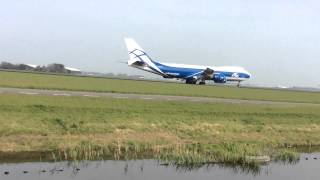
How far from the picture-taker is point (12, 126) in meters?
34.2

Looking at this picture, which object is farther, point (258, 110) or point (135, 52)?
point (135, 52)

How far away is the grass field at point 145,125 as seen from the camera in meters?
34.2

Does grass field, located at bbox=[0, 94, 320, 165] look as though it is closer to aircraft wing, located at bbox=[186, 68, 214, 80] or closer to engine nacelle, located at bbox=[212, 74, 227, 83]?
aircraft wing, located at bbox=[186, 68, 214, 80]

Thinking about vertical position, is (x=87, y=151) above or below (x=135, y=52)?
below

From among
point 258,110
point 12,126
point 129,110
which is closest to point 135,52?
point 258,110

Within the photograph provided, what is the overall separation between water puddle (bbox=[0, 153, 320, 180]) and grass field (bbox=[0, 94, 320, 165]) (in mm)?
2335

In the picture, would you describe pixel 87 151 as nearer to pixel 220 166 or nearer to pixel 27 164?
pixel 27 164

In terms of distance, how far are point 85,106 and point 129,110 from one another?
151 inches

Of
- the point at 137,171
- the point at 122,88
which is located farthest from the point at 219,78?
the point at 137,171

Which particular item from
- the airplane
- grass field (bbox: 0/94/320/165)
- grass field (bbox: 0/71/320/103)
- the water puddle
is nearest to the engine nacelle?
the airplane

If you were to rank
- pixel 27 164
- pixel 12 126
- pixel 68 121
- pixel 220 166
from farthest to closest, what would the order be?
1. pixel 68 121
2. pixel 12 126
3. pixel 220 166
4. pixel 27 164

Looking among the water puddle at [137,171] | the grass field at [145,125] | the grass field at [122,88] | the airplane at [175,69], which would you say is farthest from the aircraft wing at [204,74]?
the water puddle at [137,171]

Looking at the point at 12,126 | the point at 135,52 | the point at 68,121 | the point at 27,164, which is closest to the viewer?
the point at 27,164

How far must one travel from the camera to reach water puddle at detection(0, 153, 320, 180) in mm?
26219
